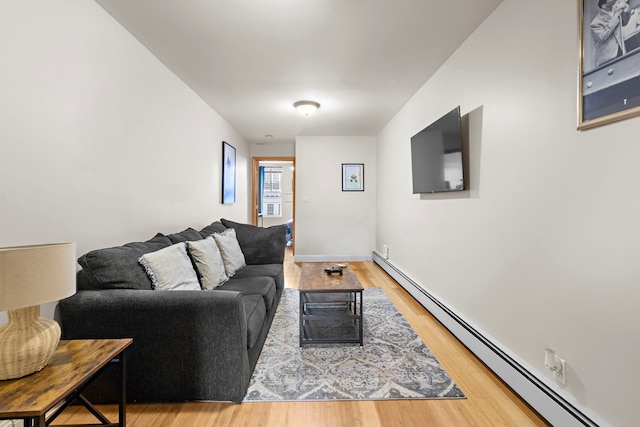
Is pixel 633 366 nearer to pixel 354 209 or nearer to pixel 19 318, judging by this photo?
pixel 19 318

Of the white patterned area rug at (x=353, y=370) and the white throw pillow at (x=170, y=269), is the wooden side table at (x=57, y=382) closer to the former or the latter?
the white throw pillow at (x=170, y=269)

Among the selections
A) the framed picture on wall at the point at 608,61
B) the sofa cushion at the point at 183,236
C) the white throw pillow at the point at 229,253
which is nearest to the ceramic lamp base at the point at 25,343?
the sofa cushion at the point at 183,236

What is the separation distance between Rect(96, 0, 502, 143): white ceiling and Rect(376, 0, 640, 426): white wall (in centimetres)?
38

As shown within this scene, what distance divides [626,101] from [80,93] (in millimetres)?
2759

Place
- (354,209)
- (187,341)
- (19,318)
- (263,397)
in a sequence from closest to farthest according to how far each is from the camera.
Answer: (19,318), (187,341), (263,397), (354,209)

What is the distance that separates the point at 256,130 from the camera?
18.5ft

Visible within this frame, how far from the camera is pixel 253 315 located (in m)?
2.06

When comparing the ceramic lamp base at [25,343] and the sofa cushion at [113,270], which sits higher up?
the sofa cushion at [113,270]

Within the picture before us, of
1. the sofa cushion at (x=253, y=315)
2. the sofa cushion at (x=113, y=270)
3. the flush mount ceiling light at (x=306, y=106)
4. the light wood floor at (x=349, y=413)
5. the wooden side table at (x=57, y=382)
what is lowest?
the light wood floor at (x=349, y=413)

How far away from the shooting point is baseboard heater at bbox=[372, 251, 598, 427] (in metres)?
1.50

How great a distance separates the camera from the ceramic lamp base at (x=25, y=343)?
3.58 ft

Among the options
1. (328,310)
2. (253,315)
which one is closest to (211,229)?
(328,310)

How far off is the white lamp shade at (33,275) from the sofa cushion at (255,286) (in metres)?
1.39

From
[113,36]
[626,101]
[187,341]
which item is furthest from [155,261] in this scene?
[626,101]
